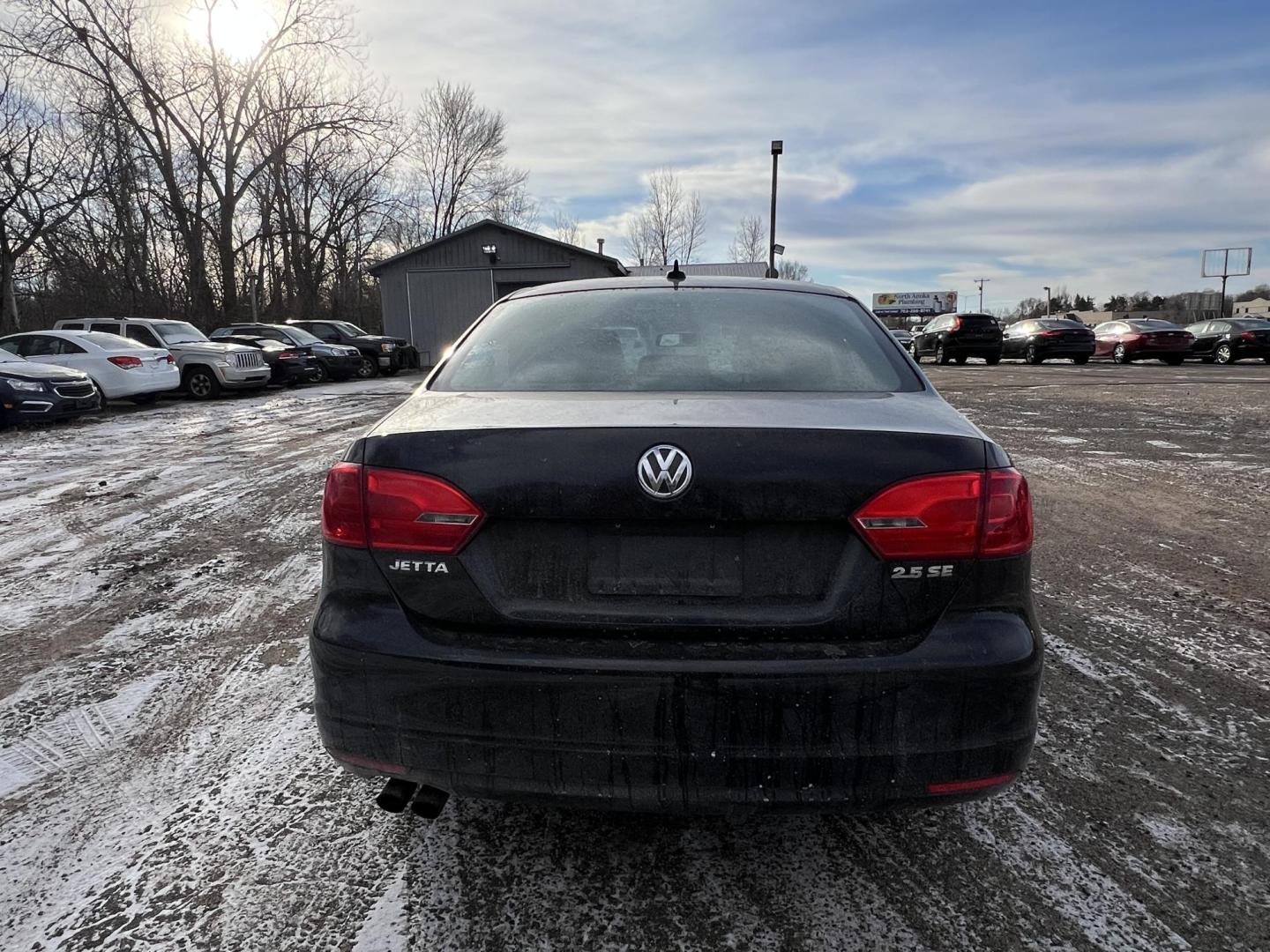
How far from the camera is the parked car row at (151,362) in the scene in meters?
11.4

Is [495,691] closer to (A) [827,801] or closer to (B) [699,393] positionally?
(A) [827,801]

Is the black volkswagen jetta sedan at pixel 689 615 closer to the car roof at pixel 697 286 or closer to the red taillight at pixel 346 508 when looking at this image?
the red taillight at pixel 346 508

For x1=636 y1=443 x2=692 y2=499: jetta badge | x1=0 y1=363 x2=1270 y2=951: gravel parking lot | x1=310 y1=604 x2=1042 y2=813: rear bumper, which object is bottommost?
x1=0 y1=363 x2=1270 y2=951: gravel parking lot

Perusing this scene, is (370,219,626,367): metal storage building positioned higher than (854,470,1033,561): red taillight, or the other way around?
(370,219,626,367): metal storage building

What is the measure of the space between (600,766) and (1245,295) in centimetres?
13338

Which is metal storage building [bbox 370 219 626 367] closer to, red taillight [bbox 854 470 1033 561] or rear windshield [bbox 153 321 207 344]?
rear windshield [bbox 153 321 207 344]

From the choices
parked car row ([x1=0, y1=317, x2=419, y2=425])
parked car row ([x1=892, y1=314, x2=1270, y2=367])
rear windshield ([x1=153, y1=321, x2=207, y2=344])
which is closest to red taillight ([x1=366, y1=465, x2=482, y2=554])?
parked car row ([x1=0, y1=317, x2=419, y2=425])

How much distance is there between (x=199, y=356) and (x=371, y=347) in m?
7.00

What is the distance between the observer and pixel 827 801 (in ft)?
5.54

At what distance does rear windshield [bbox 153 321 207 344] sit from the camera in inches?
659

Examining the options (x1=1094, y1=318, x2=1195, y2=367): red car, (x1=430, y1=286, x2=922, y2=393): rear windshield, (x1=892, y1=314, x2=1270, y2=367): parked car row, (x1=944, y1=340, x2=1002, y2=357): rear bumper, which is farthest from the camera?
(x1=944, y1=340, x2=1002, y2=357): rear bumper

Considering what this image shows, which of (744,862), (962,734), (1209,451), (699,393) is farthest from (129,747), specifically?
(1209,451)

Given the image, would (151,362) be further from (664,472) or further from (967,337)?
(967,337)

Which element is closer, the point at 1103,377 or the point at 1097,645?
the point at 1097,645
